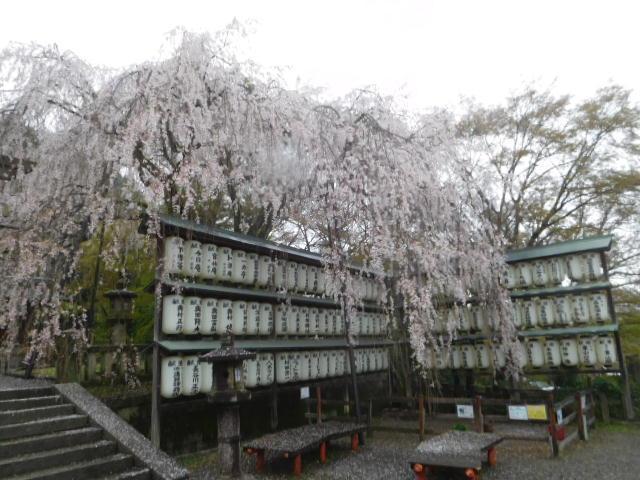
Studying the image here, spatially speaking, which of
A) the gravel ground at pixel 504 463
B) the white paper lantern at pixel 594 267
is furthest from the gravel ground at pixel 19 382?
the white paper lantern at pixel 594 267

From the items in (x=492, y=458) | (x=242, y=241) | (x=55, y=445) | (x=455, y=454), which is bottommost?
(x=492, y=458)

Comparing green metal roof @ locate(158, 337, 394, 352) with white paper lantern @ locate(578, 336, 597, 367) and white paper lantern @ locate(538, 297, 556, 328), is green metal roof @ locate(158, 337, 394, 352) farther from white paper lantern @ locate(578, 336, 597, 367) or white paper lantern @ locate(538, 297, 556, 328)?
white paper lantern @ locate(578, 336, 597, 367)

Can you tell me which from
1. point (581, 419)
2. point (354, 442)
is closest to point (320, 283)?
point (354, 442)

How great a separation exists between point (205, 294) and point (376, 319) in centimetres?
610

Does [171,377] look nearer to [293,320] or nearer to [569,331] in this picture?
[293,320]

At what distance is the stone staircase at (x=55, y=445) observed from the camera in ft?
15.7

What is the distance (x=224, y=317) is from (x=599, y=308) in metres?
8.27

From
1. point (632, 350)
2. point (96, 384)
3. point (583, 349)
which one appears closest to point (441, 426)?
point (583, 349)

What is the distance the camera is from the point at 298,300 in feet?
31.3

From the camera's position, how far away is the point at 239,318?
8.08m

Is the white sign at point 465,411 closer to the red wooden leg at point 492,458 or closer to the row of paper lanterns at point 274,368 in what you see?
the red wooden leg at point 492,458

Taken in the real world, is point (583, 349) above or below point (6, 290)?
below

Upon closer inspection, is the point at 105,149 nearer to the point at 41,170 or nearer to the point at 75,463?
the point at 41,170

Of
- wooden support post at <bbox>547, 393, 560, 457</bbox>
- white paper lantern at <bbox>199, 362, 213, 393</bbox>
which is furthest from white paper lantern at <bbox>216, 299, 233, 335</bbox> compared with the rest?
wooden support post at <bbox>547, 393, 560, 457</bbox>
